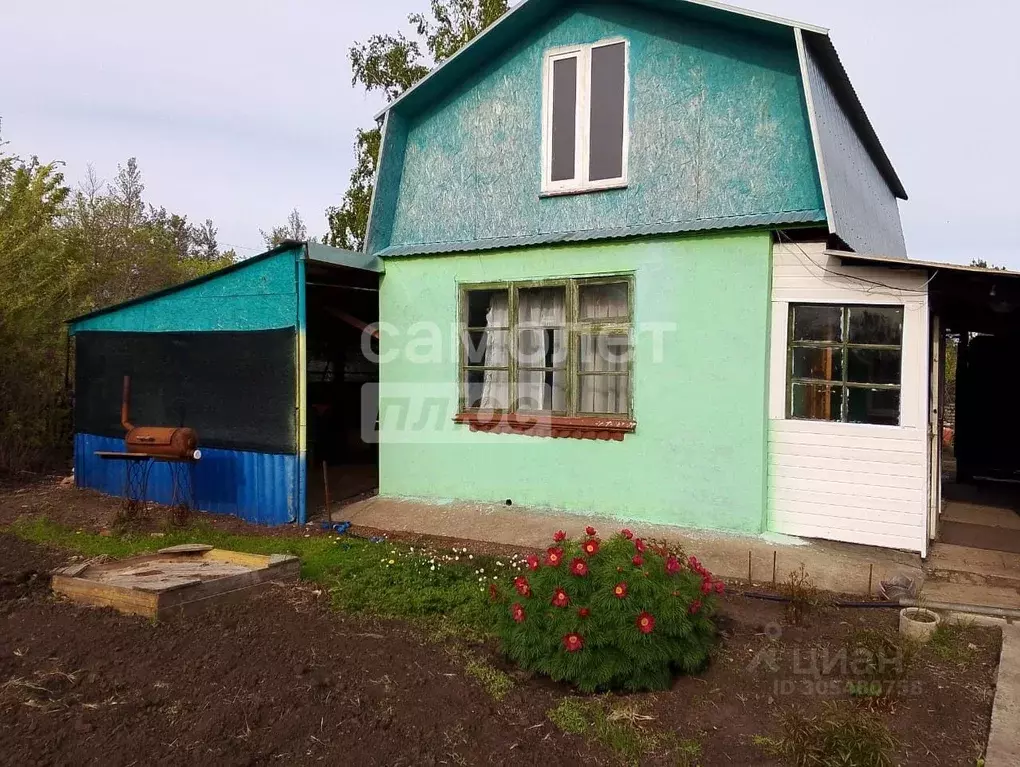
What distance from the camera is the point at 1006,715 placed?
3.40 meters

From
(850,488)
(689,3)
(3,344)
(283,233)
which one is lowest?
(850,488)

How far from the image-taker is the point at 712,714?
143 inches

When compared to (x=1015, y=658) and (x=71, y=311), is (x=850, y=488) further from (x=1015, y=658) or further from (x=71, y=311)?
(x=71, y=311)

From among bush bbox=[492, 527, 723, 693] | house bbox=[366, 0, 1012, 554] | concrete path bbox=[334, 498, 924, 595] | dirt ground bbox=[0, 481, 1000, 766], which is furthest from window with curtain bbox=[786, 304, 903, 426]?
bush bbox=[492, 527, 723, 693]

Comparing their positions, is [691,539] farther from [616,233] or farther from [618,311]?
[616,233]

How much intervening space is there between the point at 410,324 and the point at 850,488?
4.98m

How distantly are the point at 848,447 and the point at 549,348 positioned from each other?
3.11m

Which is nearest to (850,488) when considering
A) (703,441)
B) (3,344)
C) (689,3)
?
(703,441)

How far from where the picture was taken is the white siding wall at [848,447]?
6.03 meters

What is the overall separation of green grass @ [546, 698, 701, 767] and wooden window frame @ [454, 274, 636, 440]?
371 centimetres

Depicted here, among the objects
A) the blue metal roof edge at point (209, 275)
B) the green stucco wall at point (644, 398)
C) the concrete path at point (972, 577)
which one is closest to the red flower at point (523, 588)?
the green stucco wall at point (644, 398)

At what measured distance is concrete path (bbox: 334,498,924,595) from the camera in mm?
5797

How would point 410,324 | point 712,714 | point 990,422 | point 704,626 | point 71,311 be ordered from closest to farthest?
1. point 712,714
2. point 704,626
3. point 410,324
4. point 990,422
5. point 71,311

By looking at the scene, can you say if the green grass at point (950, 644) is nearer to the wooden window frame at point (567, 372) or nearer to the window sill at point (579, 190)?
the wooden window frame at point (567, 372)
